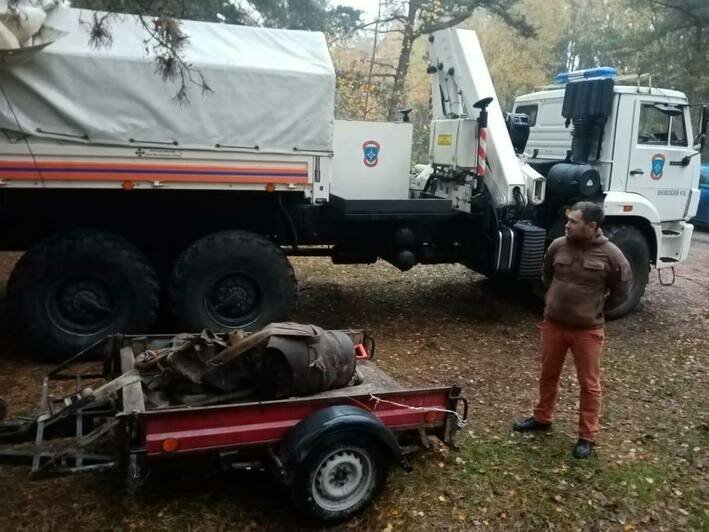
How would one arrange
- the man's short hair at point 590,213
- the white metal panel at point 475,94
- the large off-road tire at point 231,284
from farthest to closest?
the white metal panel at point 475,94, the large off-road tire at point 231,284, the man's short hair at point 590,213

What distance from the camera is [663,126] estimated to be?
757 centimetres

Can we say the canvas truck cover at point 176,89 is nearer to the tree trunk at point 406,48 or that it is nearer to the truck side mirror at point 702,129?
the truck side mirror at point 702,129

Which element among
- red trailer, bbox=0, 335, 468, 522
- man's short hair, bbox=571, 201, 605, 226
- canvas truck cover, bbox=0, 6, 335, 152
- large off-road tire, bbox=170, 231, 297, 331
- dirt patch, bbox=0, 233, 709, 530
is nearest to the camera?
red trailer, bbox=0, 335, 468, 522

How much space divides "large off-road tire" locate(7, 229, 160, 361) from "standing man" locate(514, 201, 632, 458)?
11.3ft

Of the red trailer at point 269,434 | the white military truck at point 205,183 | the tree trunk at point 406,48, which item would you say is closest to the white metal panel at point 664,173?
the white military truck at point 205,183

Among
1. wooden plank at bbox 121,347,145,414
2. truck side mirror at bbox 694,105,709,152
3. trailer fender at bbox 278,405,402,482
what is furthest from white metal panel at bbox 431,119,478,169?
wooden plank at bbox 121,347,145,414

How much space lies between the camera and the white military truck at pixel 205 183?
512 centimetres

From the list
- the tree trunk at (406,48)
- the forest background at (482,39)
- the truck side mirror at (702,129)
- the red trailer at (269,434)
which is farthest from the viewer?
the tree trunk at (406,48)

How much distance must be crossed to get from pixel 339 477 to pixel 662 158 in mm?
6169

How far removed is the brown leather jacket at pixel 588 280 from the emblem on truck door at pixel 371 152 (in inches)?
121

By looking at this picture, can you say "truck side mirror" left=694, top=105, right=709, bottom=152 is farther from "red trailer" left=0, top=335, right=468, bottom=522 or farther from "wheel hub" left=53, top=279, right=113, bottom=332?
"wheel hub" left=53, top=279, right=113, bottom=332

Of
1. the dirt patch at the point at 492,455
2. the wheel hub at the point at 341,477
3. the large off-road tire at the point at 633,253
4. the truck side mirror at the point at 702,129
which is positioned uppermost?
the truck side mirror at the point at 702,129

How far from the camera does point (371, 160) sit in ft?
22.6

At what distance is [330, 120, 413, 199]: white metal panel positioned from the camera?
22.1ft
